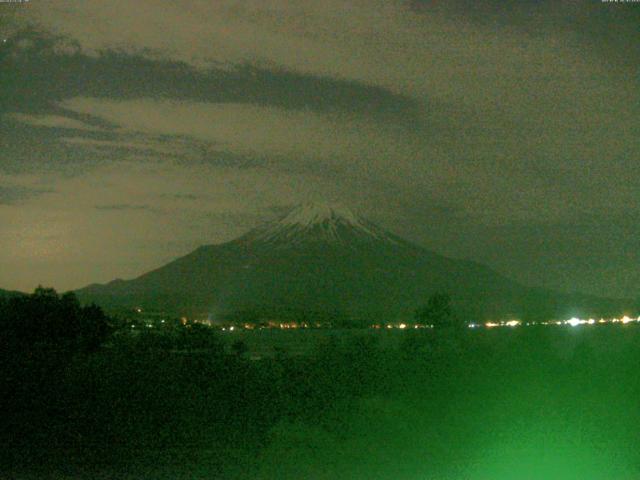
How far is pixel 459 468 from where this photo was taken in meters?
10.8

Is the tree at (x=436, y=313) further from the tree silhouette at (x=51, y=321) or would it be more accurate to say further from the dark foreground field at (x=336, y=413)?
the dark foreground field at (x=336, y=413)

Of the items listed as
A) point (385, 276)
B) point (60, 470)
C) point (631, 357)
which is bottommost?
point (60, 470)

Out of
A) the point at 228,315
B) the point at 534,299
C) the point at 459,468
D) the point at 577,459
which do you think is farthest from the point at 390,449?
the point at 534,299

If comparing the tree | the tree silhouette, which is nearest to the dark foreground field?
the tree silhouette

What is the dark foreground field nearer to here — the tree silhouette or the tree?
the tree silhouette

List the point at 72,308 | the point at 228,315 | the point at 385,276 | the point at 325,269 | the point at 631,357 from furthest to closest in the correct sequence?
the point at 325,269 → the point at 385,276 → the point at 228,315 → the point at 72,308 → the point at 631,357

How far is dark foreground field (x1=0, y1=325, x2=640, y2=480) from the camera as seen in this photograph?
434 inches

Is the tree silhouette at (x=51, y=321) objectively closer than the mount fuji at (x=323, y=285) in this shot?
Yes

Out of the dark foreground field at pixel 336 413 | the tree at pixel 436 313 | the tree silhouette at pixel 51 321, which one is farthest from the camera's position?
the tree at pixel 436 313

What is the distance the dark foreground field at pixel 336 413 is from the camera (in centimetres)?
1102

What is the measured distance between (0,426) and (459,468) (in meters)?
7.08

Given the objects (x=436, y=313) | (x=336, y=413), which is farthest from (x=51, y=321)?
(x=436, y=313)

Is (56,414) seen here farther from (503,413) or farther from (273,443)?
(503,413)

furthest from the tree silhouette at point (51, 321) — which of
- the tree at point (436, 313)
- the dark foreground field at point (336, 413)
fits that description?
the tree at point (436, 313)
